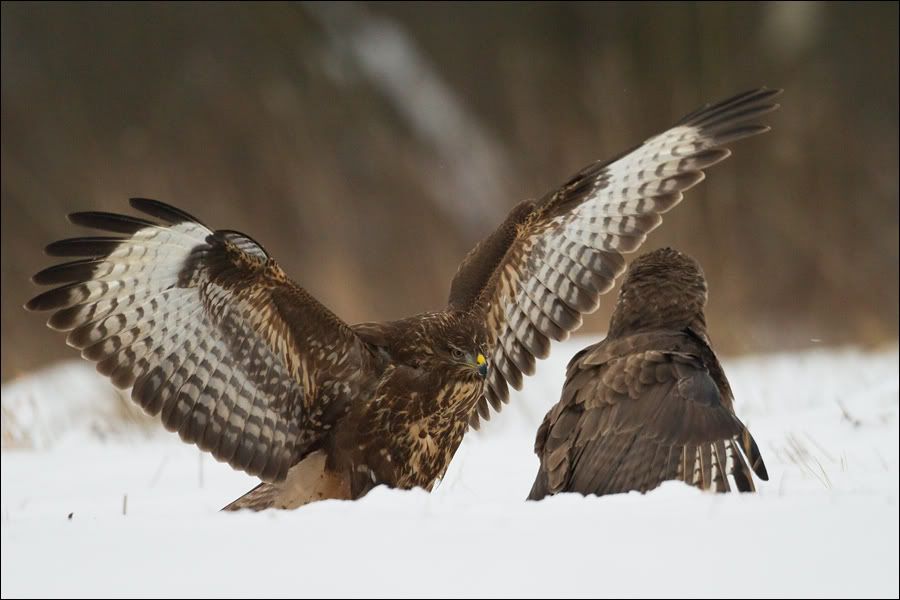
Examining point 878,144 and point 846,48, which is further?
point 846,48

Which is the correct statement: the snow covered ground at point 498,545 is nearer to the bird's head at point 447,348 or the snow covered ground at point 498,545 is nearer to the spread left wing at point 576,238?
the bird's head at point 447,348

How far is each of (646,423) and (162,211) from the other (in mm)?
1482

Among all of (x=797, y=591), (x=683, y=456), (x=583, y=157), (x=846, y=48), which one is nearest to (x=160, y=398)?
(x=683, y=456)

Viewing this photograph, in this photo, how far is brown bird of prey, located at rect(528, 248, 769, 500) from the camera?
3.26 m

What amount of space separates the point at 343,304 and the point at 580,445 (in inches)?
177

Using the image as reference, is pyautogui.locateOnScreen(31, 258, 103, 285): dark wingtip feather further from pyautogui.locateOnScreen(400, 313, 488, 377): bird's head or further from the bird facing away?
pyautogui.locateOnScreen(400, 313, 488, 377): bird's head

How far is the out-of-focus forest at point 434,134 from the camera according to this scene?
28.3 ft

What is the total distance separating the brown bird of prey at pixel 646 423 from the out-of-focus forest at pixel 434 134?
3.92 m

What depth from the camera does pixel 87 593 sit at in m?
2.15

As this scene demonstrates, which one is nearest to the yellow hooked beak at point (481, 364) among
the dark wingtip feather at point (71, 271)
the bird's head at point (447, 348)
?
the bird's head at point (447, 348)

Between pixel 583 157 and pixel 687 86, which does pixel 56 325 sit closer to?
pixel 583 157

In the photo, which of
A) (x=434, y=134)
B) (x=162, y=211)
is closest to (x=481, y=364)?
(x=162, y=211)

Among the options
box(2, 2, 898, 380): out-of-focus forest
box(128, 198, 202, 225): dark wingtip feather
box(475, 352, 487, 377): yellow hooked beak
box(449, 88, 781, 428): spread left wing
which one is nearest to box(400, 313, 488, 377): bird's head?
box(475, 352, 487, 377): yellow hooked beak

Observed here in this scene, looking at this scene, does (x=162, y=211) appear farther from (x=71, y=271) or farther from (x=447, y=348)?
(x=447, y=348)
